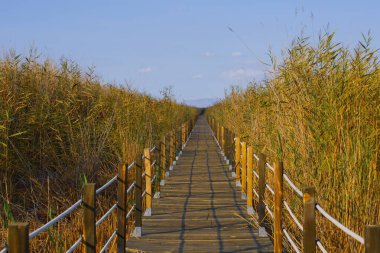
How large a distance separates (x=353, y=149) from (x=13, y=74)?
6225 mm

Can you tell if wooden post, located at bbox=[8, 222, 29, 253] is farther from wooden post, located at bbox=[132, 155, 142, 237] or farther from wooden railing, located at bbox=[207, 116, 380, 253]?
wooden post, located at bbox=[132, 155, 142, 237]

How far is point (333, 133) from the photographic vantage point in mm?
5312

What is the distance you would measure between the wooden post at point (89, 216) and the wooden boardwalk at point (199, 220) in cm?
177

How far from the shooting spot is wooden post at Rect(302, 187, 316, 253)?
4073 millimetres

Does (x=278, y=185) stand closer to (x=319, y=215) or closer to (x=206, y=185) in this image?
(x=319, y=215)

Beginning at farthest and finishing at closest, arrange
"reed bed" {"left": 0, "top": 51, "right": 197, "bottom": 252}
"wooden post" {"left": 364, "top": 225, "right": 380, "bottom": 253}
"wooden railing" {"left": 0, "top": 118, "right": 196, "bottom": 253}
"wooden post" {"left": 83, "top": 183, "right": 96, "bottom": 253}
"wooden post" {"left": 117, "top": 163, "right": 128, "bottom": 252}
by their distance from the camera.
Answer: "reed bed" {"left": 0, "top": 51, "right": 197, "bottom": 252} < "wooden post" {"left": 117, "top": 163, "right": 128, "bottom": 252} < "wooden post" {"left": 83, "top": 183, "right": 96, "bottom": 253} < "wooden railing" {"left": 0, "top": 118, "right": 196, "bottom": 253} < "wooden post" {"left": 364, "top": 225, "right": 380, "bottom": 253}

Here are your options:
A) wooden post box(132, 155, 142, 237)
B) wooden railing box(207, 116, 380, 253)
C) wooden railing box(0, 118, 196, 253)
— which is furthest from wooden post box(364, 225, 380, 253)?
wooden post box(132, 155, 142, 237)

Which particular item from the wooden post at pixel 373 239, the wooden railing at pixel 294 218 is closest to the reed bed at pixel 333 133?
the wooden railing at pixel 294 218

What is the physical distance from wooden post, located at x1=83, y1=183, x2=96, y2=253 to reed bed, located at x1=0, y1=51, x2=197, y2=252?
249 centimetres

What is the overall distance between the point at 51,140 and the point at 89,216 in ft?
16.3

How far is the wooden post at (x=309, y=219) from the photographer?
4073 mm

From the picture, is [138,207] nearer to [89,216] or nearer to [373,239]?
[89,216]

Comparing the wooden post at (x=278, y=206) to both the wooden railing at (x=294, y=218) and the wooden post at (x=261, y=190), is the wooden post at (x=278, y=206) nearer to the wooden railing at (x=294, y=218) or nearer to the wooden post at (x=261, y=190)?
the wooden railing at (x=294, y=218)

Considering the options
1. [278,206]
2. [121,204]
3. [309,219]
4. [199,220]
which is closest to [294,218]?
[278,206]
